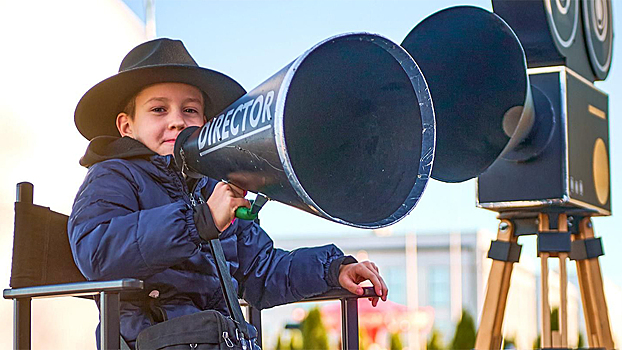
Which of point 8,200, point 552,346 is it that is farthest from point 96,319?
point 552,346

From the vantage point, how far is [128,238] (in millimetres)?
1378

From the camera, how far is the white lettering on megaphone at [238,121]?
3.80ft

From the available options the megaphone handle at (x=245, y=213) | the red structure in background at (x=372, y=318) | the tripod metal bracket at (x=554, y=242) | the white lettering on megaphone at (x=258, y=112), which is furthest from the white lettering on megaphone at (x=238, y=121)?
the red structure in background at (x=372, y=318)

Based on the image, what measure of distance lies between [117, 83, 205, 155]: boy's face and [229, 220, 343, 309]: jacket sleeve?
0.26m

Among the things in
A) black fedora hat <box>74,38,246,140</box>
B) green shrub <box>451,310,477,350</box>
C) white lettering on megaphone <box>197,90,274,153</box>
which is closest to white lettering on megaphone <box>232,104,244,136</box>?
white lettering on megaphone <box>197,90,274,153</box>

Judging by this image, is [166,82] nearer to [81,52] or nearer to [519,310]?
[81,52]

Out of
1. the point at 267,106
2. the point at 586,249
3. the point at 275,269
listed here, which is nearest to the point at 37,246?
the point at 275,269

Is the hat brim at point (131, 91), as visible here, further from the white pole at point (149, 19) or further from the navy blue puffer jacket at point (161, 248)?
the white pole at point (149, 19)

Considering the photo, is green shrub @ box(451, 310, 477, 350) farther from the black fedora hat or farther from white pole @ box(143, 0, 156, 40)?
the black fedora hat

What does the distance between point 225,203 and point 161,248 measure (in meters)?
0.13

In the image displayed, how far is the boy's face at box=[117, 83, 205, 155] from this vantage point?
166 centimetres

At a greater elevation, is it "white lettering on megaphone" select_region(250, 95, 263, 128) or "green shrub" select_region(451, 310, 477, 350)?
"white lettering on megaphone" select_region(250, 95, 263, 128)

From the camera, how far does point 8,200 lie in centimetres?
194

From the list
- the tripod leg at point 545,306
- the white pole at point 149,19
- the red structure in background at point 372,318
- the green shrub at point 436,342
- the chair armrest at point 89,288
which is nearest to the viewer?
the chair armrest at point 89,288
